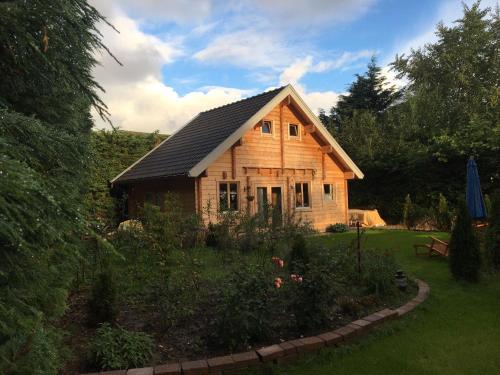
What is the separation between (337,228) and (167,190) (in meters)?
7.35

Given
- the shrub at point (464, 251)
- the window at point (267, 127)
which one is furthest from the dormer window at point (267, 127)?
the shrub at point (464, 251)

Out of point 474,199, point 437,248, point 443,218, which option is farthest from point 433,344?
point 443,218

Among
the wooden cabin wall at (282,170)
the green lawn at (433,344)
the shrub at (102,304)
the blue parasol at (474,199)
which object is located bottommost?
the green lawn at (433,344)

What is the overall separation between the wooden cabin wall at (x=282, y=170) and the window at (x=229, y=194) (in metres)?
0.19

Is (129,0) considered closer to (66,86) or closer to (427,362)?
(66,86)

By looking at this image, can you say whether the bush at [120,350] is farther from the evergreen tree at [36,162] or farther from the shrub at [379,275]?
the shrub at [379,275]

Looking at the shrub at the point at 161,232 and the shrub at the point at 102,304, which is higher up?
the shrub at the point at 161,232

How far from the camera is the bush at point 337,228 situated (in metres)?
17.2

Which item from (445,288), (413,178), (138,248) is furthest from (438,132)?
(138,248)

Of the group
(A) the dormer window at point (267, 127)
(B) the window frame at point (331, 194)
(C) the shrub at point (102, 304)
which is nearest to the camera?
(C) the shrub at point (102, 304)

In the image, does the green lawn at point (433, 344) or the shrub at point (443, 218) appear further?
the shrub at point (443, 218)

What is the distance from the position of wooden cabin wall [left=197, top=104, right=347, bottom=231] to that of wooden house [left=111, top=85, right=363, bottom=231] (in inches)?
1.4

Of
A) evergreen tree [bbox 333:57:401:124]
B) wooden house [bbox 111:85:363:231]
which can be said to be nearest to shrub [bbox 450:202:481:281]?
wooden house [bbox 111:85:363:231]

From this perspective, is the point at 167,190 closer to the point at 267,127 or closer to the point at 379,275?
the point at 267,127
